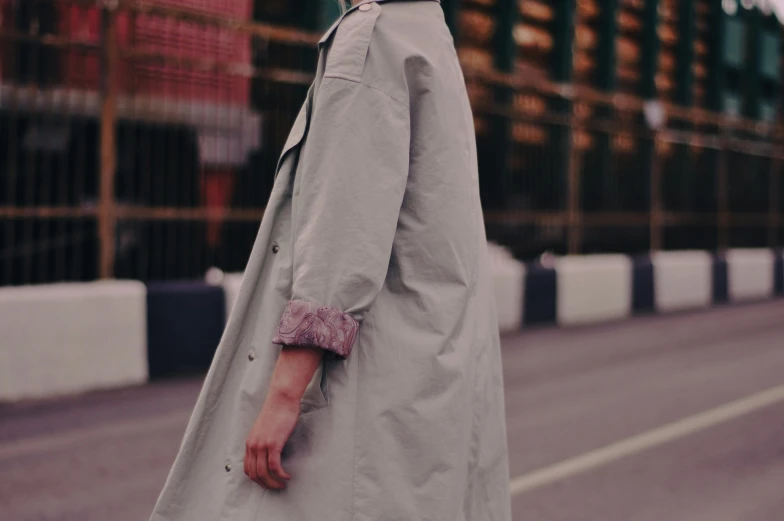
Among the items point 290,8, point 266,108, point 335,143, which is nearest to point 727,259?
point 290,8

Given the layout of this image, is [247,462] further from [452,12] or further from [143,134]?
[452,12]

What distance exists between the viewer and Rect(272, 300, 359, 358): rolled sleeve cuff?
5.54 ft

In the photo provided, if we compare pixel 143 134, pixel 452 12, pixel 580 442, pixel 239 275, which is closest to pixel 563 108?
pixel 452 12

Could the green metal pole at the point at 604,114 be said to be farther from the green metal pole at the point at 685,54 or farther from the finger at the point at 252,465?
the finger at the point at 252,465

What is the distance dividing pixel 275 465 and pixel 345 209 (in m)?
0.47

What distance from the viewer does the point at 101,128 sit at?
6.58 meters

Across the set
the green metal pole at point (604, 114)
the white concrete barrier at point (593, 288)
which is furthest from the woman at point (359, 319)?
the green metal pole at point (604, 114)

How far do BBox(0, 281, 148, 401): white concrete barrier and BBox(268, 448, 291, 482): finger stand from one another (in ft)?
15.1

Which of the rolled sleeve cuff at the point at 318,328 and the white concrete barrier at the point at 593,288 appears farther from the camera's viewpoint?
the white concrete barrier at the point at 593,288

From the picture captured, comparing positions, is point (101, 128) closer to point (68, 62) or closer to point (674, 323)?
point (68, 62)

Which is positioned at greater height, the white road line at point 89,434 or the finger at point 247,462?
the finger at point 247,462

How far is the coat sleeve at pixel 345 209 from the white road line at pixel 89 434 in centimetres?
351

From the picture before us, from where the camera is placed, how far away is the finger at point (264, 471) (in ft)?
5.69

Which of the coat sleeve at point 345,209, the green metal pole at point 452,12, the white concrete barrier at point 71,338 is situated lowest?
the white concrete barrier at point 71,338
